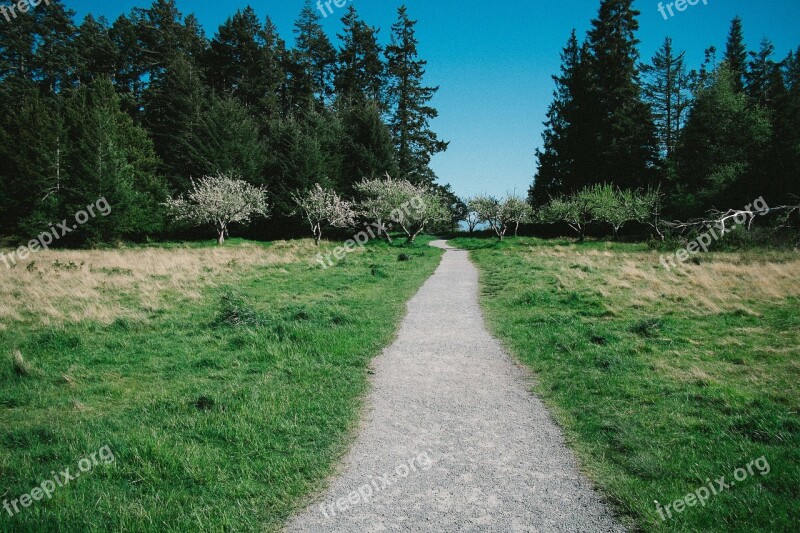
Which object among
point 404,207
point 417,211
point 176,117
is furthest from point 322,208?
point 176,117

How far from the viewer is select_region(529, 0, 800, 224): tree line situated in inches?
1617

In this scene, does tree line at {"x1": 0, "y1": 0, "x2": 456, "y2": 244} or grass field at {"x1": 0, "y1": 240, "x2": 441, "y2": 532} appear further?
tree line at {"x1": 0, "y1": 0, "x2": 456, "y2": 244}

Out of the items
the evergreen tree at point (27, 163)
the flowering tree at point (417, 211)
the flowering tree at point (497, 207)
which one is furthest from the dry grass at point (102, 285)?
the flowering tree at point (497, 207)

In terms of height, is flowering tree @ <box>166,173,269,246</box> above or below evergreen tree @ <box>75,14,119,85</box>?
below

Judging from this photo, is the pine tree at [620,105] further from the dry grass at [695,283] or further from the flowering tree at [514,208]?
the dry grass at [695,283]

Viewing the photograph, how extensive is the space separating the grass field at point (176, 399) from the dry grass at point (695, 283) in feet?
29.3

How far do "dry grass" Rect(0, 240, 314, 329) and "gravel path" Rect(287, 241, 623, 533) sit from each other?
33.3 feet

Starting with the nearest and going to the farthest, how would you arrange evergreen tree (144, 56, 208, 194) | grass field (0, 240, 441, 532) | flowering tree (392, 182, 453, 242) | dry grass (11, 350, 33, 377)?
grass field (0, 240, 441, 532) → dry grass (11, 350, 33, 377) → flowering tree (392, 182, 453, 242) → evergreen tree (144, 56, 208, 194)

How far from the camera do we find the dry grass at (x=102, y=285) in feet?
40.9

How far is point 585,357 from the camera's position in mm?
8688

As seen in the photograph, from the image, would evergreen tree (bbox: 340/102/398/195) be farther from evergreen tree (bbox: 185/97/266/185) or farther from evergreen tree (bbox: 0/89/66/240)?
evergreen tree (bbox: 0/89/66/240)

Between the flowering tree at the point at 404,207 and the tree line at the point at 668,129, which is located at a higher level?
the tree line at the point at 668,129

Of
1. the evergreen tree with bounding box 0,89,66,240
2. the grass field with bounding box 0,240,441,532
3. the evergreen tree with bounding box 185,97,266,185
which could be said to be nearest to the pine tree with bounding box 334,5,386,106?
the evergreen tree with bounding box 185,97,266,185

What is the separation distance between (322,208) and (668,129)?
50149 millimetres
